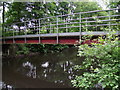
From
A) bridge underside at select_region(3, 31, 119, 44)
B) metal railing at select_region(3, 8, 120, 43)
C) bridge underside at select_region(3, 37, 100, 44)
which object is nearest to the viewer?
→ metal railing at select_region(3, 8, 120, 43)

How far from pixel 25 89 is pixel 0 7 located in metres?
8.43

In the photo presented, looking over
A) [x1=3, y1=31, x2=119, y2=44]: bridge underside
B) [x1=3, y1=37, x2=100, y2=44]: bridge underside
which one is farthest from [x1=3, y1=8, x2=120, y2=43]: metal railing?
[x1=3, y1=37, x2=100, y2=44]: bridge underside

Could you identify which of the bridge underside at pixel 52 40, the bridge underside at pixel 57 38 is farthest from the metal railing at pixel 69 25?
the bridge underside at pixel 52 40

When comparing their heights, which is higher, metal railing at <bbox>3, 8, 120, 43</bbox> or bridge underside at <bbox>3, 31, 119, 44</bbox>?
metal railing at <bbox>3, 8, 120, 43</bbox>

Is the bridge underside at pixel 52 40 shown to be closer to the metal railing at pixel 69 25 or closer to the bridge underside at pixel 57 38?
the bridge underside at pixel 57 38

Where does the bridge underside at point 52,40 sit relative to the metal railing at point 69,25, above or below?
below

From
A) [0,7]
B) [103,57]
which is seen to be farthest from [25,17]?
[103,57]

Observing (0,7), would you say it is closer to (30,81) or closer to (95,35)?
(30,81)

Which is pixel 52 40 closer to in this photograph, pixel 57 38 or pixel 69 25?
pixel 57 38

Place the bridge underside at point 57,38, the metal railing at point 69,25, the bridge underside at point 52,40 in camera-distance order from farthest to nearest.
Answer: the bridge underside at point 52,40
the bridge underside at point 57,38
the metal railing at point 69,25

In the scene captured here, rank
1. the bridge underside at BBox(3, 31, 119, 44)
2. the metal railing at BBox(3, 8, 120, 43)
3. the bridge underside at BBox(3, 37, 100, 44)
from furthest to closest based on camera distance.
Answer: the bridge underside at BBox(3, 37, 100, 44) → the bridge underside at BBox(3, 31, 119, 44) → the metal railing at BBox(3, 8, 120, 43)

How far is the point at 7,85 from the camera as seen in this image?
529 cm

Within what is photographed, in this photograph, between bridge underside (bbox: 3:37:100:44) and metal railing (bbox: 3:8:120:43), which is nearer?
metal railing (bbox: 3:8:120:43)

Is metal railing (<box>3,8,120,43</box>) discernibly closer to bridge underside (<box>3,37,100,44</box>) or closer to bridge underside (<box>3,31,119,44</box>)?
bridge underside (<box>3,31,119,44</box>)
